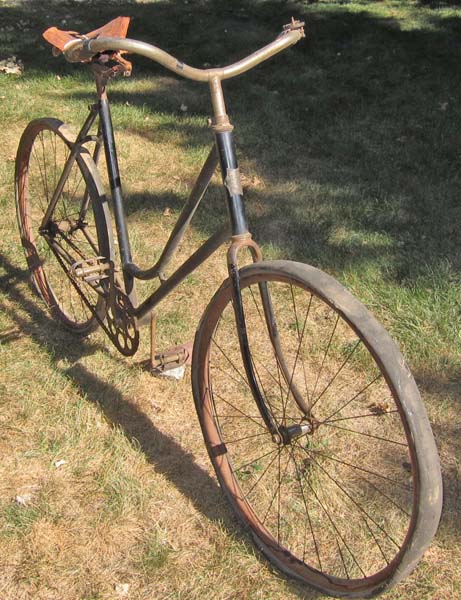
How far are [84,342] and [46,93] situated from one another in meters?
3.72

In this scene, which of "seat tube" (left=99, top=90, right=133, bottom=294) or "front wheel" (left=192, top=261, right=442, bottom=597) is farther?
"seat tube" (left=99, top=90, right=133, bottom=294)

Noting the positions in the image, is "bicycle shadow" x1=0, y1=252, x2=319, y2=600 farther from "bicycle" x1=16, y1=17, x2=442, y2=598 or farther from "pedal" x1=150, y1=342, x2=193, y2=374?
"pedal" x1=150, y1=342, x2=193, y2=374

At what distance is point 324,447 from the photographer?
303 cm

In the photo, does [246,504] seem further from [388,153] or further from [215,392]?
[388,153]

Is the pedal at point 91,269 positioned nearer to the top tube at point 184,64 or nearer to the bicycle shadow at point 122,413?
the bicycle shadow at point 122,413

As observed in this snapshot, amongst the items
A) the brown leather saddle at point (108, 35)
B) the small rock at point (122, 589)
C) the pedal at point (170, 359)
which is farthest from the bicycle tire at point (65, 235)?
the small rock at point (122, 589)

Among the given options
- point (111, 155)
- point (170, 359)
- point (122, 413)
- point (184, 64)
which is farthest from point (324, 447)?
point (184, 64)

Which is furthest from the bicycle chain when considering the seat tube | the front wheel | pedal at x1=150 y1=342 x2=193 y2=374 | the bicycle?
the front wheel

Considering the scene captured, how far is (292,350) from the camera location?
11.8 ft

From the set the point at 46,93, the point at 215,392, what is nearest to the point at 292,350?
the point at 215,392

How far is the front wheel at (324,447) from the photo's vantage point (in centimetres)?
203

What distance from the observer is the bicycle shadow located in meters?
2.80

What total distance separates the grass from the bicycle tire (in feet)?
0.46

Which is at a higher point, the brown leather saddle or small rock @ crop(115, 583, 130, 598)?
the brown leather saddle
